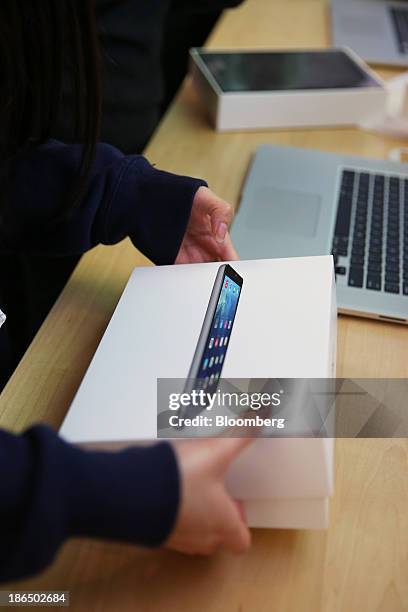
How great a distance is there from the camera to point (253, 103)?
1059 mm

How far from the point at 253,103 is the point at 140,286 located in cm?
51

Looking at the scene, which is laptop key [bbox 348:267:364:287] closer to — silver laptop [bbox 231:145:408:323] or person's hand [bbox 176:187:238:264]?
silver laptop [bbox 231:145:408:323]

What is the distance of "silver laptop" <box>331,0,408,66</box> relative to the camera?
4.32 ft

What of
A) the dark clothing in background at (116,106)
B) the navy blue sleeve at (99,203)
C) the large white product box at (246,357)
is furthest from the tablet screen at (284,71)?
the large white product box at (246,357)

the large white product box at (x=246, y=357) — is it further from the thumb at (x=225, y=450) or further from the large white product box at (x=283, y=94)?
the large white product box at (x=283, y=94)

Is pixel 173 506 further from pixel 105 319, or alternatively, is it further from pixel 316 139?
pixel 316 139

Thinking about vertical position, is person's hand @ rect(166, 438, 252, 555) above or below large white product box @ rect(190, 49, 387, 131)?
above

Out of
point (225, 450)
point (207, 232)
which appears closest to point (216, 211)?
point (207, 232)

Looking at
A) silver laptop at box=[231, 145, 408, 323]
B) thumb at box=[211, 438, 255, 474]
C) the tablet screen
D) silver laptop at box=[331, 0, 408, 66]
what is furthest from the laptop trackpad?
silver laptop at box=[331, 0, 408, 66]

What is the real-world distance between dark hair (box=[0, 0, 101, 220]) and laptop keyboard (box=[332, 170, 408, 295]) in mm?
303

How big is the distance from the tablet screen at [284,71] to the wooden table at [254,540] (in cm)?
39

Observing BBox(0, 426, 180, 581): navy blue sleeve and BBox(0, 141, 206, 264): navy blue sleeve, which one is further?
BBox(0, 141, 206, 264): navy blue sleeve

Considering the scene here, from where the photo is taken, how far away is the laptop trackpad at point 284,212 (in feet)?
2.76

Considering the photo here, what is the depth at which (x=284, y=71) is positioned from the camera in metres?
1.12
